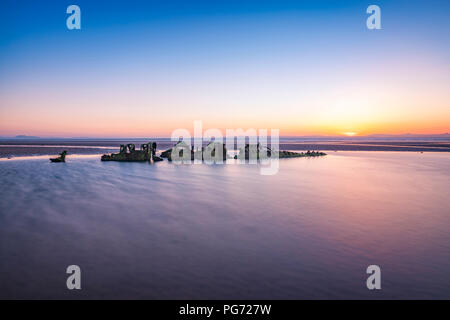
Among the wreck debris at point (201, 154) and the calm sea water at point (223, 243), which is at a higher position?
the wreck debris at point (201, 154)

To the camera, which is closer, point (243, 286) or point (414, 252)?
point (243, 286)

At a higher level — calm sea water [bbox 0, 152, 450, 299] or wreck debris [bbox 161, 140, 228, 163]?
wreck debris [bbox 161, 140, 228, 163]

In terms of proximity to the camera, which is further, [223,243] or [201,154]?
[201,154]

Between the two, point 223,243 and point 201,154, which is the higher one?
point 201,154

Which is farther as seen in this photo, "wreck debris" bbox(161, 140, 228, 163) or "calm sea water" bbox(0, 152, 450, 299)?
"wreck debris" bbox(161, 140, 228, 163)

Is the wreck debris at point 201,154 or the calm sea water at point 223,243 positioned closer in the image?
the calm sea water at point 223,243
